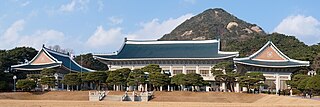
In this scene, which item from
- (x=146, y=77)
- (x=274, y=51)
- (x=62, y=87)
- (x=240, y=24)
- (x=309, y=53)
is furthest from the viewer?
(x=240, y=24)

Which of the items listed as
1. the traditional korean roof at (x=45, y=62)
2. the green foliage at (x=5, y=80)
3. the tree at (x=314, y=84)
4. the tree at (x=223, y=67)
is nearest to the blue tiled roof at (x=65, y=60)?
the traditional korean roof at (x=45, y=62)

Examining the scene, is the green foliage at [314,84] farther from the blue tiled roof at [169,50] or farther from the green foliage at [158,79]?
the blue tiled roof at [169,50]

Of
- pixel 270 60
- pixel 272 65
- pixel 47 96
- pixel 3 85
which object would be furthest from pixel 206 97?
pixel 3 85

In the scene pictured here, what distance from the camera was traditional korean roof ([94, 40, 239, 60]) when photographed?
57750mm

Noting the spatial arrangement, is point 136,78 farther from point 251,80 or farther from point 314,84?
point 314,84

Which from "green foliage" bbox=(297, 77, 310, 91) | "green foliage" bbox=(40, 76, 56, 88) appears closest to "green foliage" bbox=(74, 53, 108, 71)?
"green foliage" bbox=(40, 76, 56, 88)

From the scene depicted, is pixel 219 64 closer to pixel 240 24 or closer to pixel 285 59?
pixel 285 59

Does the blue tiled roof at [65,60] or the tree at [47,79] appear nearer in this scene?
the tree at [47,79]

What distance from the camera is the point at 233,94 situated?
43812 millimetres

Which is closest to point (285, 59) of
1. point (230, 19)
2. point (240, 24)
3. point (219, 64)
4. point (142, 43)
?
point (219, 64)

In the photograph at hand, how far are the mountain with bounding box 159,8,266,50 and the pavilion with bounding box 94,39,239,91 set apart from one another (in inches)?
2190

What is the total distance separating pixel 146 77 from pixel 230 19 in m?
98.3

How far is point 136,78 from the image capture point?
48.8 metres

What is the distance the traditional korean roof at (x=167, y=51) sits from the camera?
2274 inches
